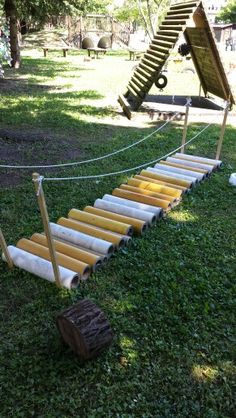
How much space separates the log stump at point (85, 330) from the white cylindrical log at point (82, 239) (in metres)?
1.20

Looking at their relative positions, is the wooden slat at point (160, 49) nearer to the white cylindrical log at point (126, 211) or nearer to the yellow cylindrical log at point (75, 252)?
the white cylindrical log at point (126, 211)

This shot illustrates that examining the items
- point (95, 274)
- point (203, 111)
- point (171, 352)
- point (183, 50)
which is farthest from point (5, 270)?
point (183, 50)

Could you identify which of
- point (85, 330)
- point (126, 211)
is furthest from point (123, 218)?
point (85, 330)

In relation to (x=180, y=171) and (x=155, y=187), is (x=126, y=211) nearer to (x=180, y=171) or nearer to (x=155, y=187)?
(x=155, y=187)

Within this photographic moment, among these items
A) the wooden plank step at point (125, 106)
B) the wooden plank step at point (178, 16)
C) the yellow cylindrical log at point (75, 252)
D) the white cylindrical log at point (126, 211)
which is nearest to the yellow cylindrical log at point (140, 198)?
the white cylindrical log at point (126, 211)

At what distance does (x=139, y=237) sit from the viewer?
483 centimetres

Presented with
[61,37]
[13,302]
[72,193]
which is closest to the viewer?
[13,302]

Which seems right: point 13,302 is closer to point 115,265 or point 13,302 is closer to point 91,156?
point 115,265

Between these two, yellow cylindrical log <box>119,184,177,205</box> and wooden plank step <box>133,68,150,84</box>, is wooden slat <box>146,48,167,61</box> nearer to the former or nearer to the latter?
wooden plank step <box>133,68,150,84</box>

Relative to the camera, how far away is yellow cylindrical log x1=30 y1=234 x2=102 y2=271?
415cm

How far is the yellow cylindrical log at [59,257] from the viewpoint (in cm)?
402

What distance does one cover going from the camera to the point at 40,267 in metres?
4.01

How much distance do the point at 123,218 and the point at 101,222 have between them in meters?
0.30

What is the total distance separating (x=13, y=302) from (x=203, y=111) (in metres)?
8.30
